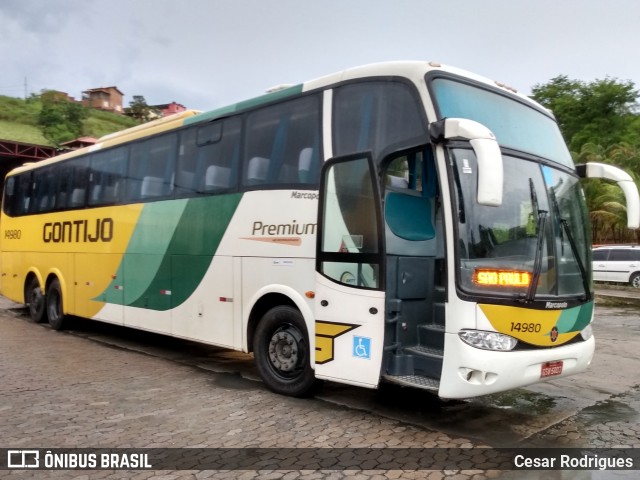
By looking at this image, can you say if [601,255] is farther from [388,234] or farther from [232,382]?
[388,234]

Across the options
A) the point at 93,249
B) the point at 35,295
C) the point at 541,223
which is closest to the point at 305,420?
the point at 541,223

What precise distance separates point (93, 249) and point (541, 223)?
7962 millimetres

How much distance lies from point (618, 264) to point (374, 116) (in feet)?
62.8

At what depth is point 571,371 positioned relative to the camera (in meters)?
5.42

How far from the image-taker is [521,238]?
516 cm

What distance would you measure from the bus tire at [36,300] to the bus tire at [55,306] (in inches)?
11.3

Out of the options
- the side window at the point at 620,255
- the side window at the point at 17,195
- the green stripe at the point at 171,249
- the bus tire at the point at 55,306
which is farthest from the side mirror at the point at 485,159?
the side window at the point at 620,255

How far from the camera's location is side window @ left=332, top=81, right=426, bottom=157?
5.36 metres

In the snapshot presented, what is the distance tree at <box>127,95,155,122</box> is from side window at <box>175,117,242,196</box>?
8159 centimetres

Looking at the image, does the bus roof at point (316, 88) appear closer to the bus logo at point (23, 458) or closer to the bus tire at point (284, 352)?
the bus tire at point (284, 352)

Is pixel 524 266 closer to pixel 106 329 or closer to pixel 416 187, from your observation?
pixel 416 187

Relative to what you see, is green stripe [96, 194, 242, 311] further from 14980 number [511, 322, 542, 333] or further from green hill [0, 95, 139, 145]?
green hill [0, 95, 139, 145]

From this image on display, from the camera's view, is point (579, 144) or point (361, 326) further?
point (579, 144)

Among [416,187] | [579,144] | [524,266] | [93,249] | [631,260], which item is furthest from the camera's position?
[579,144]
